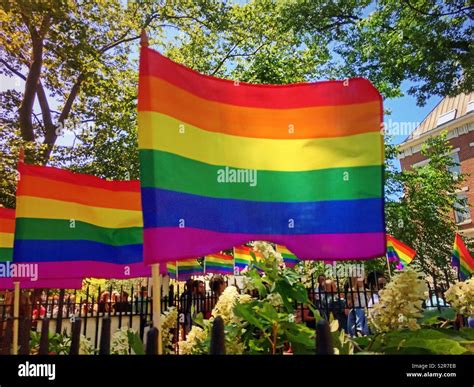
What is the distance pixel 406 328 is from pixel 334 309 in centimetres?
552

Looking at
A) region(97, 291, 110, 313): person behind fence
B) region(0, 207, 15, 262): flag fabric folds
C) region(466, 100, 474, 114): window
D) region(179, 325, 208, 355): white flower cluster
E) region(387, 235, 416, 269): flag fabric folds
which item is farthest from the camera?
region(466, 100, 474, 114): window

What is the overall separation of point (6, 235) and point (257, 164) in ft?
17.2

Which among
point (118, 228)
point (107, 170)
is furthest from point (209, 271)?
point (118, 228)

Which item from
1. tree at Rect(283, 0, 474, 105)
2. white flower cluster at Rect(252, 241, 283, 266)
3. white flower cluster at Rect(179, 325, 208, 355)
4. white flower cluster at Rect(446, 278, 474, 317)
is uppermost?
tree at Rect(283, 0, 474, 105)

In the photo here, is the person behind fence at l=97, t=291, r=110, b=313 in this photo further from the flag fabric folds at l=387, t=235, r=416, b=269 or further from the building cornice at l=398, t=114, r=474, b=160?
the building cornice at l=398, t=114, r=474, b=160

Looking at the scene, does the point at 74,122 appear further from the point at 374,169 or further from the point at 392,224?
the point at 374,169

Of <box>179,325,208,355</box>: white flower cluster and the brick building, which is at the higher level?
the brick building

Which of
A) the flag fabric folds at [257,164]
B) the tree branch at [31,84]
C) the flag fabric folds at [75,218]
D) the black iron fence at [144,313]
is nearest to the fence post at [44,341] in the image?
the flag fabric folds at [257,164]

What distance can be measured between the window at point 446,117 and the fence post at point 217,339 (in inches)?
1189

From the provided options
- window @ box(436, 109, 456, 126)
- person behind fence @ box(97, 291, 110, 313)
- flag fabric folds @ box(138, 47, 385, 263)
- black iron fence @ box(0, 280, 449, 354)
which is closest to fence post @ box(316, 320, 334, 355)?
flag fabric folds @ box(138, 47, 385, 263)

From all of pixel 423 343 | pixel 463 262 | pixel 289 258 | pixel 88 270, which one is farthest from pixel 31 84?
pixel 423 343

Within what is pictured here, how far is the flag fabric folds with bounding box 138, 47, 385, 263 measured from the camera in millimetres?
2863

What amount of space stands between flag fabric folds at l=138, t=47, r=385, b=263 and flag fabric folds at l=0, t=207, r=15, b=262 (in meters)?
4.89

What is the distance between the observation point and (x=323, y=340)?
5.71ft
